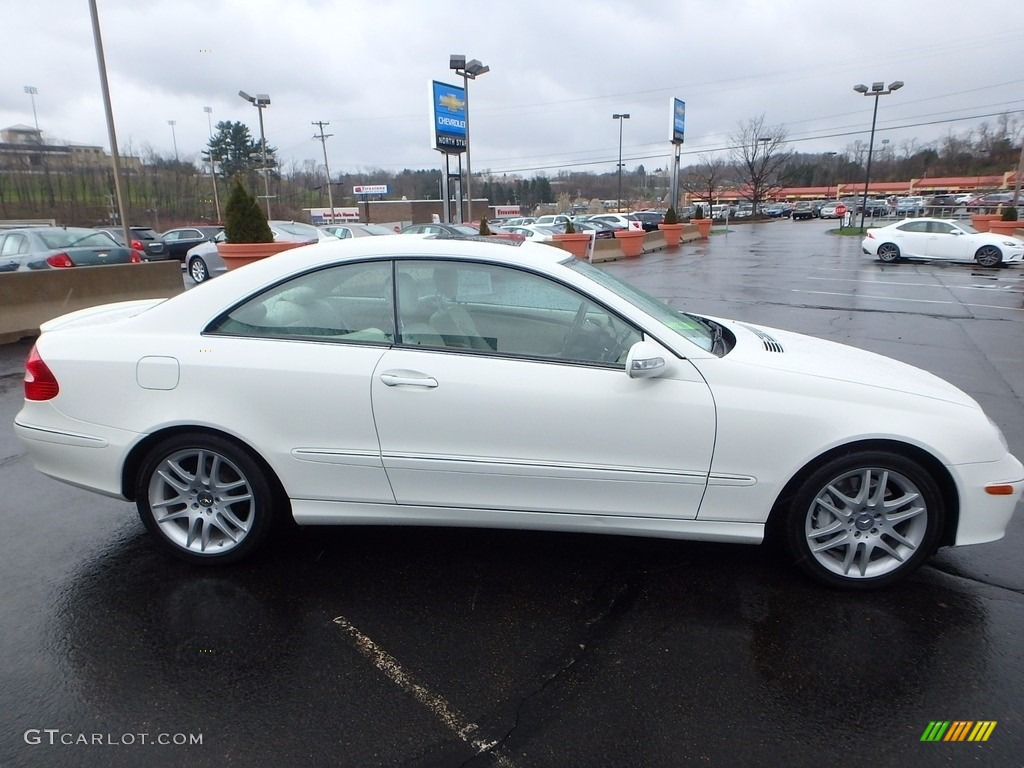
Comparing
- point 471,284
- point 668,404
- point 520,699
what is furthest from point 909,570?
point 471,284

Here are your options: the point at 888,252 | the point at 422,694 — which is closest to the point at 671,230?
the point at 888,252

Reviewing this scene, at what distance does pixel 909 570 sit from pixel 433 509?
2224 mm

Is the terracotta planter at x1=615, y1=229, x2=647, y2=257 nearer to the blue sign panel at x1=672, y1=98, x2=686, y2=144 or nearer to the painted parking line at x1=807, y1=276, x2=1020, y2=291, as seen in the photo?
the painted parking line at x1=807, y1=276, x2=1020, y2=291

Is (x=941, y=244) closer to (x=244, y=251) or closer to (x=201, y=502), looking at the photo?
(x=244, y=251)

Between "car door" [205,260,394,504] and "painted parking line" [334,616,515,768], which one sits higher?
"car door" [205,260,394,504]

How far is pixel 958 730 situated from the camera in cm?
235

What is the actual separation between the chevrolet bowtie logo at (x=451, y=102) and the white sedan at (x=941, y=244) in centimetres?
1723

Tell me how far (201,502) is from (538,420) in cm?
176

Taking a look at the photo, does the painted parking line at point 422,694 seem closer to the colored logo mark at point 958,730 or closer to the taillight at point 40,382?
the colored logo mark at point 958,730

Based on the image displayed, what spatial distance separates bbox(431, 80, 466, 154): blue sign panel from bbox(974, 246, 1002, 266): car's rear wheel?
19317 millimetres

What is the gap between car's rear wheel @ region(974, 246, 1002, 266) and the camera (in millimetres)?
19797

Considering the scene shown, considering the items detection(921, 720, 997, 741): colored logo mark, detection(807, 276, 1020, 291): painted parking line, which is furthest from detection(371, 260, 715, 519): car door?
detection(807, 276, 1020, 291): painted parking line

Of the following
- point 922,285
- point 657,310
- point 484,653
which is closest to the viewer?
point 484,653

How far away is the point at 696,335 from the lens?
3.36 m
